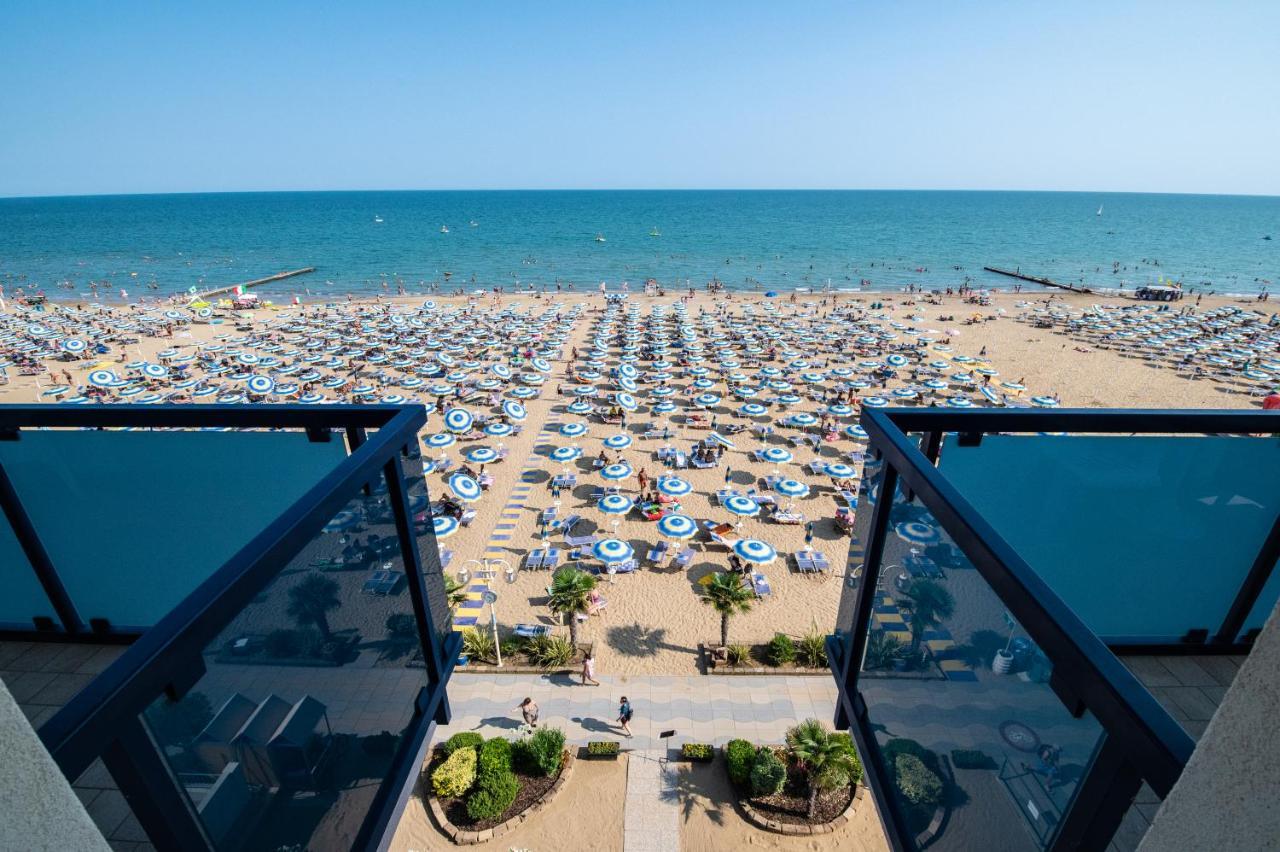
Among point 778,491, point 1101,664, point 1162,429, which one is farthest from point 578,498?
point 1101,664

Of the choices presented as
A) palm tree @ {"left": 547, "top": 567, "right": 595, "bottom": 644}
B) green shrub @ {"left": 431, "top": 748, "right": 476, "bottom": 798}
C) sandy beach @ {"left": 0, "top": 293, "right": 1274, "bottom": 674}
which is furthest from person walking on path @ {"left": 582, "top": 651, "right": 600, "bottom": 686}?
green shrub @ {"left": 431, "top": 748, "right": 476, "bottom": 798}

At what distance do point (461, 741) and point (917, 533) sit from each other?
11751 mm

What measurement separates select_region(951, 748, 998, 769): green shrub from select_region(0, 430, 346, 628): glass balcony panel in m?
3.73

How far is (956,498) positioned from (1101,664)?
2.87 feet

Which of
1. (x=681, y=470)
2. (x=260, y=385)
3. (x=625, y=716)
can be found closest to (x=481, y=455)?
(x=681, y=470)

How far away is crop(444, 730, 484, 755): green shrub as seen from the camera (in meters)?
11.7

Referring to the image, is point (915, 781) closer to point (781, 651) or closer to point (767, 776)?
point (767, 776)

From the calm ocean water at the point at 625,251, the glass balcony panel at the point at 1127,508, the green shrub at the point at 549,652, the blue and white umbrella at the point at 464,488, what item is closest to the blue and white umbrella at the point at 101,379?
the blue and white umbrella at the point at 464,488

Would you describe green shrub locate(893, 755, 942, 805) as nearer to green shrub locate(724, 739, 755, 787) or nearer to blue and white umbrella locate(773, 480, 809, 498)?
green shrub locate(724, 739, 755, 787)

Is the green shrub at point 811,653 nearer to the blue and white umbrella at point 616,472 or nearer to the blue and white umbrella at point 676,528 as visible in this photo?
the blue and white umbrella at point 676,528

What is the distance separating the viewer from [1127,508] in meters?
3.74

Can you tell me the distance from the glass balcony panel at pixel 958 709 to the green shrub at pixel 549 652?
1197cm

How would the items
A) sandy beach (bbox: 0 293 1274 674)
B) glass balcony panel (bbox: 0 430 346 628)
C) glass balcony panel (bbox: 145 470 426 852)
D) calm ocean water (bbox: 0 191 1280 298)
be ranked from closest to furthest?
glass balcony panel (bbox: 145 470 426 852) → glass balcony panel (bbox: 0 430 346 628) → sandy beach (bbox: 0 293 1274 674) → calm ocean water (bbox: 0 191 1280 298)

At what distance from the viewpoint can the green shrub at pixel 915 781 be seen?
319 centimetres
